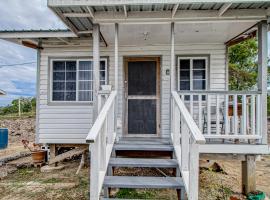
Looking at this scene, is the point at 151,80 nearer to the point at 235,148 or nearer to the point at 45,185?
the point at 235,148

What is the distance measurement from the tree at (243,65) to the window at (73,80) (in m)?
7.51

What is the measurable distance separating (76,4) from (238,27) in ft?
10.4

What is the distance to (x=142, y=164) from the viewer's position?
3.80 meters

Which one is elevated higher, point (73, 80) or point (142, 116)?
point (73, 80)

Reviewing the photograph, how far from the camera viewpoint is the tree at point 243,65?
11586 mm

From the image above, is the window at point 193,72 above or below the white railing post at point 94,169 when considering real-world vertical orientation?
above

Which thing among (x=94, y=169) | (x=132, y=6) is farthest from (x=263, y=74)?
(x=94, y=169)

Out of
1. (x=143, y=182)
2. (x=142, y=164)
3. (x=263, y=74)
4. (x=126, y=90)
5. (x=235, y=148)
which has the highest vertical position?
(x=263, y=74)

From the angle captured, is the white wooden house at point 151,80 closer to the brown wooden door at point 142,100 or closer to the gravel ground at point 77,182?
the brown wooden door at point 142,100

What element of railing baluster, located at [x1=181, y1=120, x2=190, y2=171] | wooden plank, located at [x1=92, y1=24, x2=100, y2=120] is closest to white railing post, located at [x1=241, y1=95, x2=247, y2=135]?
railing baluster, located at [x1=181, y1=120, x2=190, y2=171]

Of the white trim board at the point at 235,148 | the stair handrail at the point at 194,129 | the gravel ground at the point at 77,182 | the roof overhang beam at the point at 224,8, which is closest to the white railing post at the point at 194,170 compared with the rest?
the stair handrail at the point at 194,129

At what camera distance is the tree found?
1159cm

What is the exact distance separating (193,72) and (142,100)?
1.48 m

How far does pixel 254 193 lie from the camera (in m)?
4.51
